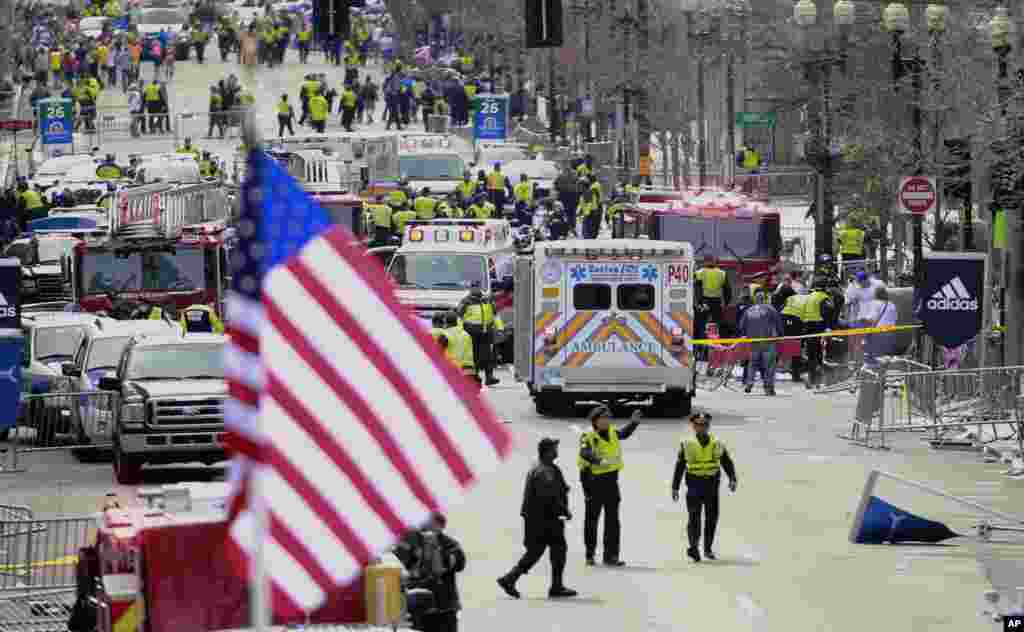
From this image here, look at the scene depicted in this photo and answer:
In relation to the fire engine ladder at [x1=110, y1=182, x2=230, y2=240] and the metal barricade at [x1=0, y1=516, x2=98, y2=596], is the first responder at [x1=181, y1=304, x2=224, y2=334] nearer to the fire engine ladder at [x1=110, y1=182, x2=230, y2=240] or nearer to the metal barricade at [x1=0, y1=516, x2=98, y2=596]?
the fire engine ladder at [x1=110, y1=182, x2=230, y2=240]

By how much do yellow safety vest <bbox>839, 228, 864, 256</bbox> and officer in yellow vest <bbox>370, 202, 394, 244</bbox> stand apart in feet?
27.2

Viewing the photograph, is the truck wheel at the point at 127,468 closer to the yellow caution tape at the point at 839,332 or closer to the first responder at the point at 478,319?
the first responder at the point at 478,319

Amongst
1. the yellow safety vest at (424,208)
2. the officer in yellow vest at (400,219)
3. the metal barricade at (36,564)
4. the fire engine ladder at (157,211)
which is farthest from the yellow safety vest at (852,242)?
the metal barricade at (36,564)

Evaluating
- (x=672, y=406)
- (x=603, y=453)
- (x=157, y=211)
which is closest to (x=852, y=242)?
(x=672, y=406)

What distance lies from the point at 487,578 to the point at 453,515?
3.59 meters

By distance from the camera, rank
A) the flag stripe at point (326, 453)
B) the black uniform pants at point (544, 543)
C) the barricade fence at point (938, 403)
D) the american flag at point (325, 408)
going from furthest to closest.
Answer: the barricade fence at point (938, 403), the black uniform pants at point (544, 543), the flag stripe at point (326, 453), the american flag at point (325, 408)

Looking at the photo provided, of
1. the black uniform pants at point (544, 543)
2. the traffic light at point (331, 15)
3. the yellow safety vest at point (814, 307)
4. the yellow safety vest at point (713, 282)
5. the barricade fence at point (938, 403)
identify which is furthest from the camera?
the yellow safety vest at point (713, 282)

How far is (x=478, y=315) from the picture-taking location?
35.8 metres

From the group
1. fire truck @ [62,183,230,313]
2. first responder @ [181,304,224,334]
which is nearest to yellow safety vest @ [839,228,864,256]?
fire truck @ [62,183,230,313]

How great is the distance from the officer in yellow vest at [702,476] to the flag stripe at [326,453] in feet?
43.4

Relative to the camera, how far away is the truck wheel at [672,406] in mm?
33812

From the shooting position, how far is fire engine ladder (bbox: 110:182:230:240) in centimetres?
3697

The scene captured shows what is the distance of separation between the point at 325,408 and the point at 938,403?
906 inches

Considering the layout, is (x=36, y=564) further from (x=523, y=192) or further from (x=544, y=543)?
(x=523, y=192)
